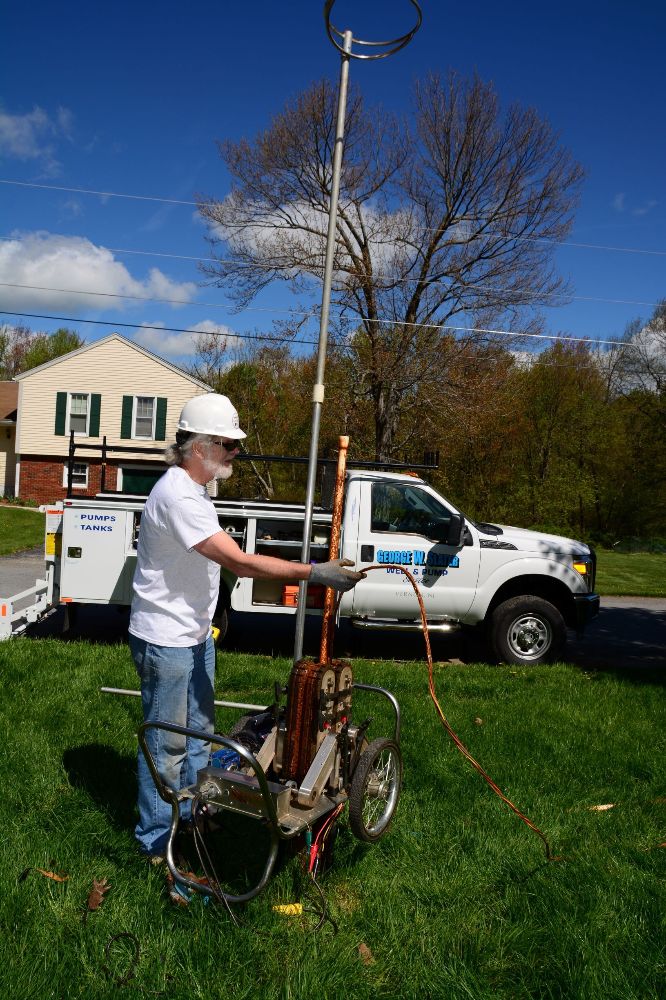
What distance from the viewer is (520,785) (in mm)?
4852

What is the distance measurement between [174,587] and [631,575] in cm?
1834

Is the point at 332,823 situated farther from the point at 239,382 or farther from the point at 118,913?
the point at 239,382

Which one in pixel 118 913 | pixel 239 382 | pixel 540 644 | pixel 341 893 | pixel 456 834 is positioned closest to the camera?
pixel 118 913

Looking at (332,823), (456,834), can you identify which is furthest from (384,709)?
(332,823)

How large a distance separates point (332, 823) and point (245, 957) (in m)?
0.74

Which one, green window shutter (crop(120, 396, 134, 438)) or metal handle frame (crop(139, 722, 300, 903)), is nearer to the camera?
metal handle frame (crop(139, 722, 300, 903))

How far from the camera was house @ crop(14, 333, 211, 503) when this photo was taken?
104ft

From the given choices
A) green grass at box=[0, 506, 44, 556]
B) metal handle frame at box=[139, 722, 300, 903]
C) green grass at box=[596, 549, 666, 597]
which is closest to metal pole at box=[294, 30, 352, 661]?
metal handle frame at box=[139, 722, 300, 903]

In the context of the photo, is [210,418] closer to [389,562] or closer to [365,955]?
[365,955]

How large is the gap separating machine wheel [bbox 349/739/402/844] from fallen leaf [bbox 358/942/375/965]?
440 mm

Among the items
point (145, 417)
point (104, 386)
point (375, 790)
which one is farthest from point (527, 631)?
point (104, 386)

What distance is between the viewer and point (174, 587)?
3477mm

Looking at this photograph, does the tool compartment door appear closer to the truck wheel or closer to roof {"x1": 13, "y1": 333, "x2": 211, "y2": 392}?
the truck wheel

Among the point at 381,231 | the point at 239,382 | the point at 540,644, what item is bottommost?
the point at 540,644
